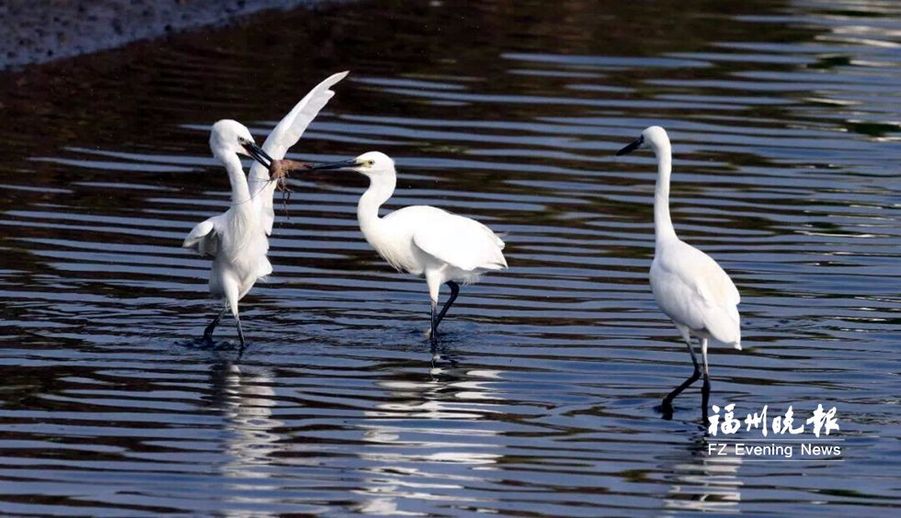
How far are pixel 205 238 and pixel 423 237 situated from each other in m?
1.35

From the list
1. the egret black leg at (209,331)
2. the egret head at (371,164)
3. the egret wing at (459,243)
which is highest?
the egret head at (371,164)

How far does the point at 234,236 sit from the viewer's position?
1165 cm

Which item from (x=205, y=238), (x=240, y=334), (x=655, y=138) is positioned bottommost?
(x=240, y=334)

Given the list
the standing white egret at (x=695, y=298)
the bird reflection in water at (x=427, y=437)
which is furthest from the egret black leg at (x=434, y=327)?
the standing white egret at (x=695, y=298)

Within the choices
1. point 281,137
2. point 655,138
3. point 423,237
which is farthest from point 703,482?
point 281,137

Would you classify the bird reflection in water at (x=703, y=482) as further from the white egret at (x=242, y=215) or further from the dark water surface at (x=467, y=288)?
the white egret at (x=242, y=215)

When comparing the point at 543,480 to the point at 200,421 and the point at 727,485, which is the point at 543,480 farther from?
the point at 200,421

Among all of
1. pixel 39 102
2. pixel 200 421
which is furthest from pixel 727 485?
pixel 39 102

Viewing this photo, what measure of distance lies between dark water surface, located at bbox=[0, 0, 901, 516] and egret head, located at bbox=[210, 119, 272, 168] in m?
1.09

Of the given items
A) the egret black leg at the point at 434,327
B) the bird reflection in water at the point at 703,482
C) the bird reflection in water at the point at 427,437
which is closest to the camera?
the bird reflection in water at the point at 703,482

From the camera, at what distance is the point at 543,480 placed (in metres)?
8.89

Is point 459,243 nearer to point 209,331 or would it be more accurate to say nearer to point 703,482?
point 209,331

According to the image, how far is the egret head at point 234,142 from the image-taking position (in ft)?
37.6

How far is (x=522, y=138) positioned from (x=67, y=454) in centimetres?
882
